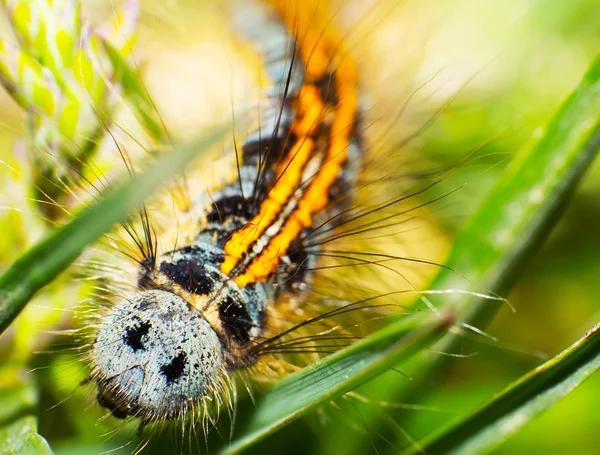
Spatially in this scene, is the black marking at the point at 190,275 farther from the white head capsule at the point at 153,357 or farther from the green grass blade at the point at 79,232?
the green grass blade at the point at 79,232

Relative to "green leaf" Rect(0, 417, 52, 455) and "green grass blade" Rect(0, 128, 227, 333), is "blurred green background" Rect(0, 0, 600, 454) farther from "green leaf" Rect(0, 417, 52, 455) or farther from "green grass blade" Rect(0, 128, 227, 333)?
"green grass blade" Rect(0, 128, 227, 333)

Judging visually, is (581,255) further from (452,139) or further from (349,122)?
(349,122)

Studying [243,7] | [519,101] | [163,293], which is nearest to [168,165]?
[163,293]

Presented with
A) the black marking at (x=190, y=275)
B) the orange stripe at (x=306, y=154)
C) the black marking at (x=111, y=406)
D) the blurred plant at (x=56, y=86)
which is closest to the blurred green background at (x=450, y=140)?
the blurred plant at (x=56, y=86)

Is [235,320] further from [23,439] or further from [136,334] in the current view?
[23,439]

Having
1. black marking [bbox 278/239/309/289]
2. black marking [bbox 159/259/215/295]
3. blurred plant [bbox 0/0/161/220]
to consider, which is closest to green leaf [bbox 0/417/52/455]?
black marking [bbox 159/259/215/295]
